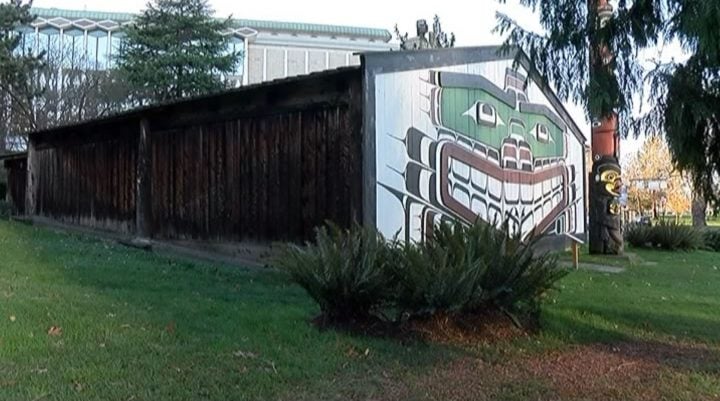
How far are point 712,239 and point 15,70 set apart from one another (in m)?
24.6

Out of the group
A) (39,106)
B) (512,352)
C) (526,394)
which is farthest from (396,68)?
(39,106)

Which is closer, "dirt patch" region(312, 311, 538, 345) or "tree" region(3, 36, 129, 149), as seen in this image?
"dirt patch" region(312, 311, 538, 345)

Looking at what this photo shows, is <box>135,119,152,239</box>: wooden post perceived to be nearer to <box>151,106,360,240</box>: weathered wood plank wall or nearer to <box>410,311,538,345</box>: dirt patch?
<box>151,106,360,240</box>: weathered wood plank wall

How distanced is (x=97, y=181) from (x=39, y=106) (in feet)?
53.4

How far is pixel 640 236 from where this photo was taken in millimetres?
17500

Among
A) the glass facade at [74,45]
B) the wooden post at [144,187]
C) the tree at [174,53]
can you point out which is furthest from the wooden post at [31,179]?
the glass facade at [74,45]

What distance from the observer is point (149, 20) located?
28453 millimetres

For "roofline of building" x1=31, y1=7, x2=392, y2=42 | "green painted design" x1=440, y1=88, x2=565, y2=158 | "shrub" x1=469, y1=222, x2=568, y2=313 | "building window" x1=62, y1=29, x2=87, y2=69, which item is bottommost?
"shrub" x1=469, y1=222, x2=568, y2=313

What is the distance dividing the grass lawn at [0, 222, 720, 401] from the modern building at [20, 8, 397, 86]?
3072 centimetres

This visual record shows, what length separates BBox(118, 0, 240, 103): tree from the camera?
27.4 m

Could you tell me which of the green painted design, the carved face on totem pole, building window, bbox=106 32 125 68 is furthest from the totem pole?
building window, bbox=106 32 125 68

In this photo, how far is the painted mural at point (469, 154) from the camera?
995 centimetres

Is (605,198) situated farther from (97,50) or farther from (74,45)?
(97,50)

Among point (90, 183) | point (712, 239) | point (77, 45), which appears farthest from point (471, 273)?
A: point (77, 45)
